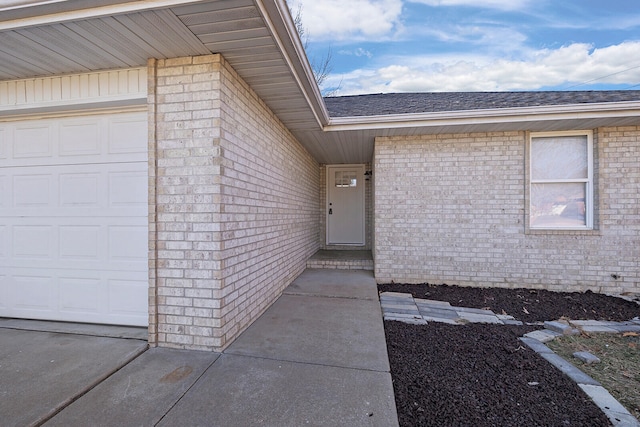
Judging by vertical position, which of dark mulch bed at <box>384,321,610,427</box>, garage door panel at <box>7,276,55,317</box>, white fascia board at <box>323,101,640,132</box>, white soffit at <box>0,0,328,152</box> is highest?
white fascia board at <box>323,101,640,132</box>

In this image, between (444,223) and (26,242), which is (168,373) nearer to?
(26,242)

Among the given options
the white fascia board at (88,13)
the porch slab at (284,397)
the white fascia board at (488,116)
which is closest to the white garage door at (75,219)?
the white fascia board at (88,13)

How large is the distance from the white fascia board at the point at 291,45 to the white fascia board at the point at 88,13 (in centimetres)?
46

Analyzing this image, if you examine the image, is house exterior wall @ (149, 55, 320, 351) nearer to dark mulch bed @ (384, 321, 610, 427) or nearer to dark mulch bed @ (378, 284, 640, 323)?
dark mulch bed @ (384, 321, 610, 427)

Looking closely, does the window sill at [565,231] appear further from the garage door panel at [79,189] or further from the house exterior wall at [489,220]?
the garage door panel at [79,189]

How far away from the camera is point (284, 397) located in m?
1.91

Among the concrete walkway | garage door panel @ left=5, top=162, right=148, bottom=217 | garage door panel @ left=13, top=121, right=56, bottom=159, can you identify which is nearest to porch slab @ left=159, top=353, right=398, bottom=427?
the concrete walkway

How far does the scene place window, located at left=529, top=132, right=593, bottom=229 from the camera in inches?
197

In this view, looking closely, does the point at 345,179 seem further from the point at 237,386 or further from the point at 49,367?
the point at 49,367

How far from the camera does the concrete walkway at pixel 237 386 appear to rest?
1.70m

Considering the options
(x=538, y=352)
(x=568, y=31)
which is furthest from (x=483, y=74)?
(x=538, y=352)

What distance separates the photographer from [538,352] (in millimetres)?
2762

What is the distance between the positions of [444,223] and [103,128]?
5316 millimetres

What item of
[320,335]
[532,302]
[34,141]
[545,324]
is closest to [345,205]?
[532,302]
